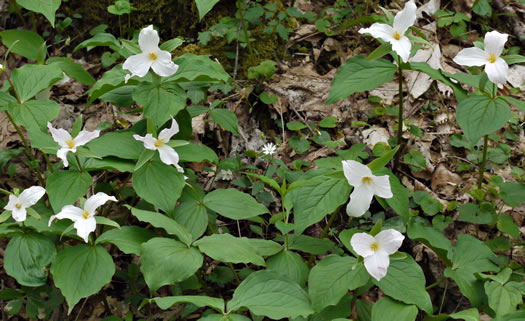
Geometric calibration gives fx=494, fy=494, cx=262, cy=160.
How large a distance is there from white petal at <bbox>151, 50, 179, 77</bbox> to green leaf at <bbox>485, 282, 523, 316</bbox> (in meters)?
1.62

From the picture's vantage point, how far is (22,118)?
7.60 ft

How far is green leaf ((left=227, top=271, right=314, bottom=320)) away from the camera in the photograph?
71.4 inches

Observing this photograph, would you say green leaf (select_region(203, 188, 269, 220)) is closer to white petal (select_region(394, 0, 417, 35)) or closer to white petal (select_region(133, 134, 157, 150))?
white petal (select_region(133, 134, 157, 150))

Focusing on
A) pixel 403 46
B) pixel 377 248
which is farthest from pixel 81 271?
pixel 403 46

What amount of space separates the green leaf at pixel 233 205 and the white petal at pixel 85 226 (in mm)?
515

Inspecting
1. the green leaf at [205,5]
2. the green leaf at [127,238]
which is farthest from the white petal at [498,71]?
the green leaf at [127,238]

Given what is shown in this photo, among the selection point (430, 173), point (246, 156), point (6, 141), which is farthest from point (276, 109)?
point (6, 141)

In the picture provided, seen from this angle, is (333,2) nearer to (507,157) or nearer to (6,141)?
(507,157)

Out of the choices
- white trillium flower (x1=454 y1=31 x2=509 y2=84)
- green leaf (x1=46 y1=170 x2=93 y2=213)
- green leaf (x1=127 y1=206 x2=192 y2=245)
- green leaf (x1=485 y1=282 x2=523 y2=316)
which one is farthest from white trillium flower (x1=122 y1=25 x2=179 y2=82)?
green leaf (x1=485 y1=282 x2=523 y2=316)

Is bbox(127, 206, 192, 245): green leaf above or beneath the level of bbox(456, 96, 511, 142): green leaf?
beneath

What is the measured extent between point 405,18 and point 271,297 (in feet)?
4.29

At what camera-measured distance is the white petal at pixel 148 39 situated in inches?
84.8

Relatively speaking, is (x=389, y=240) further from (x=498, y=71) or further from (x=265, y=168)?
(x=265, y=168)

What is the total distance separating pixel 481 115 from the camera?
2189 mm
